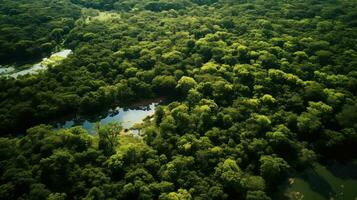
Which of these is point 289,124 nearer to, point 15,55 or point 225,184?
point 225,184

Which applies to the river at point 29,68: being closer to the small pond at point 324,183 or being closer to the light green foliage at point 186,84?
the light green foliage at point 186,84

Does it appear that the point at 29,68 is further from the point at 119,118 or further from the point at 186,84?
the point at 186,84

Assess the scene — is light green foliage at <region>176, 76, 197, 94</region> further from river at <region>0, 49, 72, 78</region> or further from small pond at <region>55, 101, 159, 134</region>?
river at <region>0, 49, 72, 78</region>

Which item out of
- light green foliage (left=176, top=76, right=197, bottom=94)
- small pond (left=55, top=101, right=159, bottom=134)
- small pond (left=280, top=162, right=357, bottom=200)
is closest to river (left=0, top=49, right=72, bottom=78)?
small pond (left=55, top=101, right=159, bottom=134)

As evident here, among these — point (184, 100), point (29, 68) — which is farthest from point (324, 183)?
point (29, 68)

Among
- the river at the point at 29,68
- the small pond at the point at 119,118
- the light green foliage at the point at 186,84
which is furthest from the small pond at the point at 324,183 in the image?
the river at the point at 29,68

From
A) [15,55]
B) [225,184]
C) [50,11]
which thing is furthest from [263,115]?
[50,11]
